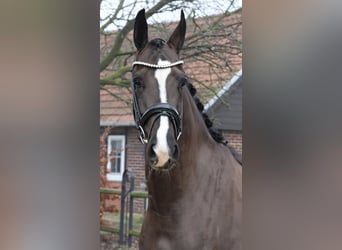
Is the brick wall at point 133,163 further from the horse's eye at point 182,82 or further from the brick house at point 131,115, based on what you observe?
the horse's eye at point 182,82

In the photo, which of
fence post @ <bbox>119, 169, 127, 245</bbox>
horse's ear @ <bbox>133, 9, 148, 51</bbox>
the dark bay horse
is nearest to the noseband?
the dark bay horse

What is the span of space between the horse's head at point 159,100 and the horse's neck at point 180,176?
2.7 inches

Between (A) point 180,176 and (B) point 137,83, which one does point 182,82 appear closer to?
(B) point 137,83

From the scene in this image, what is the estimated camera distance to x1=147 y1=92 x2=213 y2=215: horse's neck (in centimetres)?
121

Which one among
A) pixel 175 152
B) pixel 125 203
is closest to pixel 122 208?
pixel 125 203

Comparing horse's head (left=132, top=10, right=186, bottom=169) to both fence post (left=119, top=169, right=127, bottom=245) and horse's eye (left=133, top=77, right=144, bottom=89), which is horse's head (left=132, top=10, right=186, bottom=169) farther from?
fence post (left=119, top=169, right=127, bottom=245)
